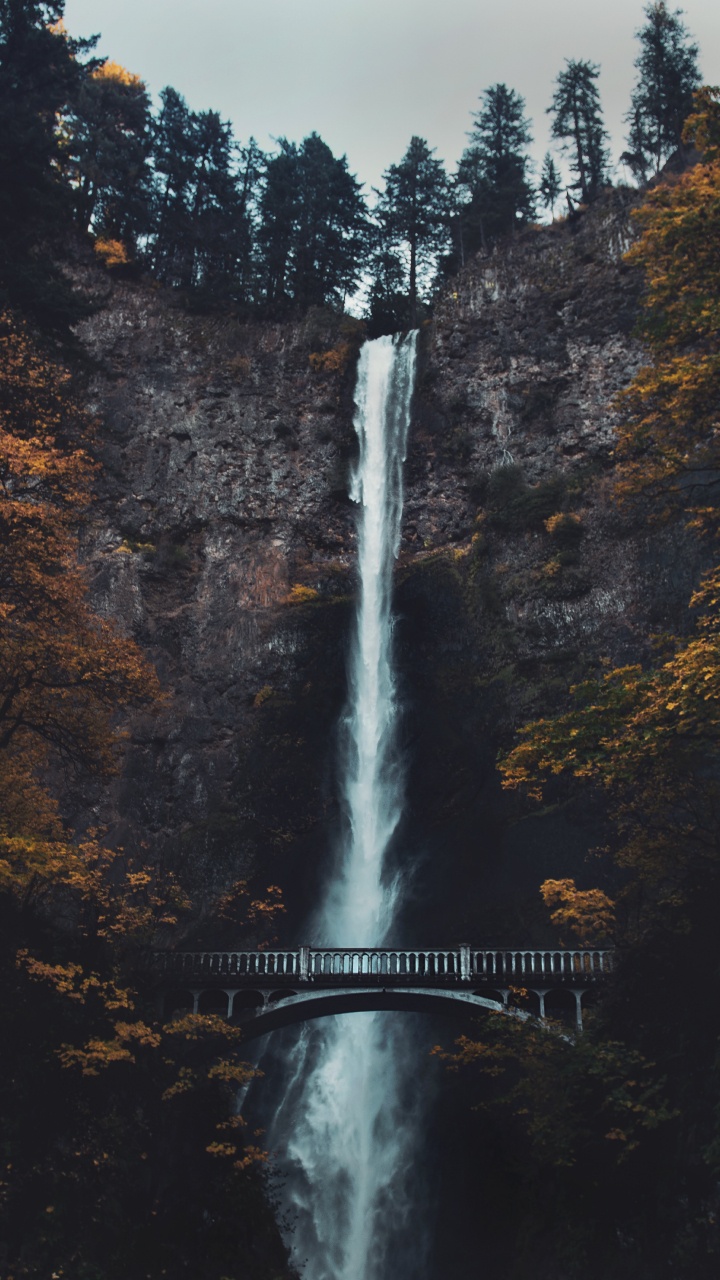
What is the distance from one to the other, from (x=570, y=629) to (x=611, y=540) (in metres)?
3.66

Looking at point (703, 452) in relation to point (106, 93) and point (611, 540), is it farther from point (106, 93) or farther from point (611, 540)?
point (106, 93)

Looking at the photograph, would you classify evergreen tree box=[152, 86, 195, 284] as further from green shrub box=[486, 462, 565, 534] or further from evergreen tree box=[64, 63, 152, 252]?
green shrub box=[486, 462, 565, 534]

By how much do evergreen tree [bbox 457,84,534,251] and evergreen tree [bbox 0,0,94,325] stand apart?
22.0m

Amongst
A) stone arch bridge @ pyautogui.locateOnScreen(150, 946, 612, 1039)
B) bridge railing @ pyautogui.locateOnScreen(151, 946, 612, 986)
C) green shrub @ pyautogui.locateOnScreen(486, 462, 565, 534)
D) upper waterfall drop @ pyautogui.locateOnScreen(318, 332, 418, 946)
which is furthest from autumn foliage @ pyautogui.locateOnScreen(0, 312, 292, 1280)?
green shrub @ pyautogui.locateOnScreen(486, 462, 565, 534)

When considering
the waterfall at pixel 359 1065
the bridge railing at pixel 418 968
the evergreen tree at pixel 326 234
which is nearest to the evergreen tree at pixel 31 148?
the waterfall at pixel 359 1065

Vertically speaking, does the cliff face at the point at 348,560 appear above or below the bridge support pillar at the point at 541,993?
above

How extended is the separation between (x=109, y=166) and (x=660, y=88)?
2453cm

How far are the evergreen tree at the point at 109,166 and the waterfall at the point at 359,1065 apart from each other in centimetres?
2008

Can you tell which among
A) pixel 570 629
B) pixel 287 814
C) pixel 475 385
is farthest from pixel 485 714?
pixel 475 385

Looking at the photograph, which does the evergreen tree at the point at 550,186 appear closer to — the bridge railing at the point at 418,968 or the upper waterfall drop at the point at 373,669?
the upper waterfall drop at the point at 373,669

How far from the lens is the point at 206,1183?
2008 cm

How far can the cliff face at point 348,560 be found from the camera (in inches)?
1221

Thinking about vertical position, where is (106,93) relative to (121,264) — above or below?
above

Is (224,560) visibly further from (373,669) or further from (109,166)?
(109,166)
